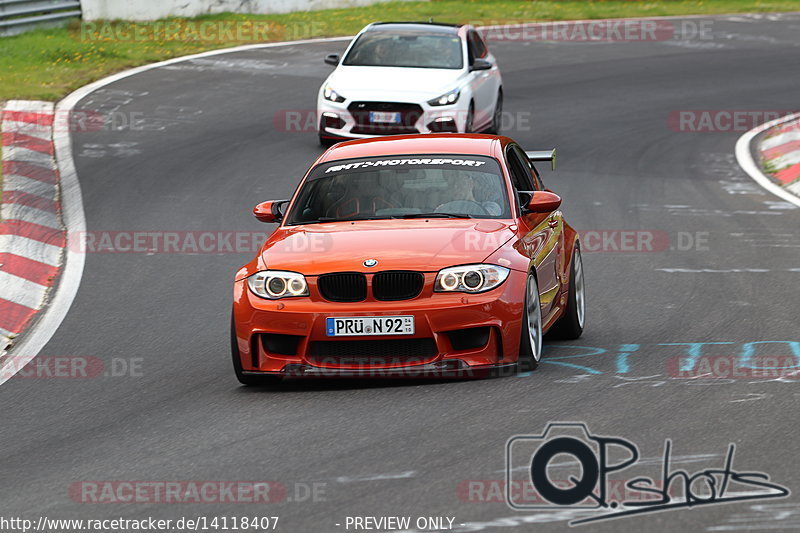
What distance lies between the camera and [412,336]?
Answer: 808 centimetres

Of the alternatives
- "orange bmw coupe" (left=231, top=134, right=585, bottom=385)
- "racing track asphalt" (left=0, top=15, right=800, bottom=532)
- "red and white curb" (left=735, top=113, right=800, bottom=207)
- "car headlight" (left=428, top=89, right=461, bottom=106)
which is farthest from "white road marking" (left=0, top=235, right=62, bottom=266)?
"red and white curb" (left=735, top=113, right=800, bottom=207)

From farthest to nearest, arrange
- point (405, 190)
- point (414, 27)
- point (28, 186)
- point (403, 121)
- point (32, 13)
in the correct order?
point (32, 13) → point (414, 27) → point (403, 121) → point (28, 186) → point (405, 190)

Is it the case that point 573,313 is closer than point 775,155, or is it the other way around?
point 573,313

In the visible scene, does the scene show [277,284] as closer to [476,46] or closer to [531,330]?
[531,330]

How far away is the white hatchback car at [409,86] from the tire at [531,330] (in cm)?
916

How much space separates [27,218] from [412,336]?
7.14m

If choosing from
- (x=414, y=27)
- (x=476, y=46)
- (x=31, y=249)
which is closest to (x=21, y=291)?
(x=31, y=249)

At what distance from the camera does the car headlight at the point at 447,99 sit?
18062 mm

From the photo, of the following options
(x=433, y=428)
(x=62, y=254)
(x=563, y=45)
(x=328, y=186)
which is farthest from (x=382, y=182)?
(x=563, y=45)

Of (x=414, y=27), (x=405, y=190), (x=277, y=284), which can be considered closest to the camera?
(x=277, y=284)

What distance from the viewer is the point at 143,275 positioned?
40.3ft

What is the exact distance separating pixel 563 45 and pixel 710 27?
5188 millimetres

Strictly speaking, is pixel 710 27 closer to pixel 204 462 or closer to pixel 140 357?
pixel 140 357

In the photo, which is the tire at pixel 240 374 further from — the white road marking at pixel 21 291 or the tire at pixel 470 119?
the tire at pixel 470 119
